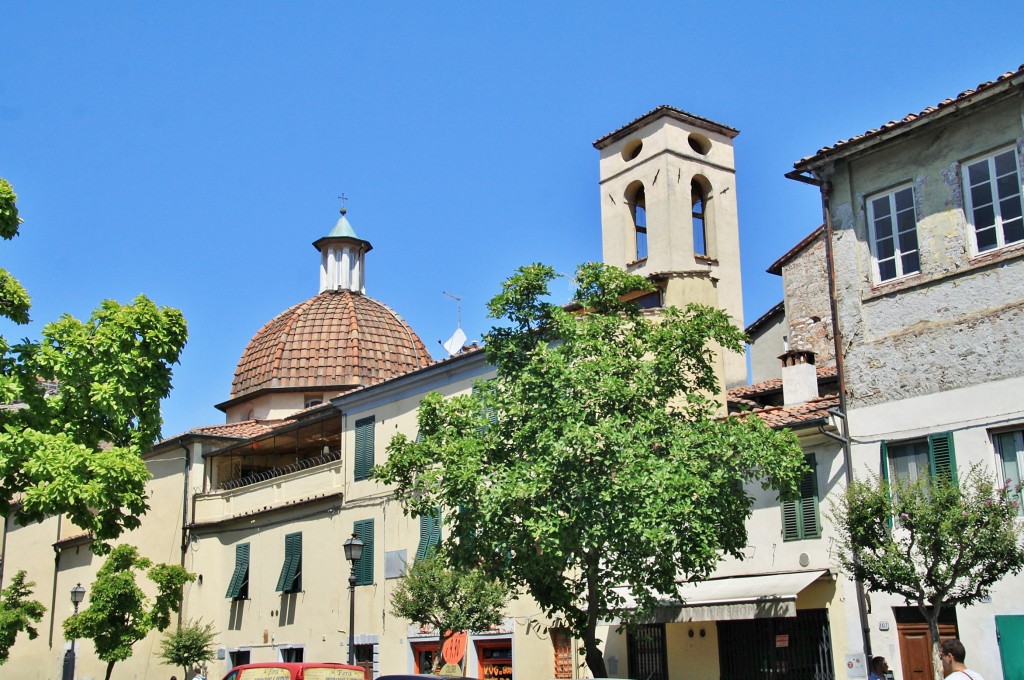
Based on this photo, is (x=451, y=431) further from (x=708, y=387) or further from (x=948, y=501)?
(x=948, y=501)

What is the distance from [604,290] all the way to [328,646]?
16820 mm

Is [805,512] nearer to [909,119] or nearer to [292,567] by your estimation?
[909,119]

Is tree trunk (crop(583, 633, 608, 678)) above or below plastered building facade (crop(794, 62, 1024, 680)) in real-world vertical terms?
below

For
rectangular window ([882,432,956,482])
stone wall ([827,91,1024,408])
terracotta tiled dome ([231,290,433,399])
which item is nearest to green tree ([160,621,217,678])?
terracotta tiled dome ([231,290,433,399])

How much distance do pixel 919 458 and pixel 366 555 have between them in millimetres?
16461

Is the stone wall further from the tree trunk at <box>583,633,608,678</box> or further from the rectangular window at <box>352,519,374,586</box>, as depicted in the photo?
the rectangular window at <box>352,519,374,586</box>

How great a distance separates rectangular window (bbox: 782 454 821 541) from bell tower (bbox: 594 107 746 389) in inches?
562

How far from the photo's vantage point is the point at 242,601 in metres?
36.8

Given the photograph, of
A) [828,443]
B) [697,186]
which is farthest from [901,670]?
[697,186]

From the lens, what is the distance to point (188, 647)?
35.4 m

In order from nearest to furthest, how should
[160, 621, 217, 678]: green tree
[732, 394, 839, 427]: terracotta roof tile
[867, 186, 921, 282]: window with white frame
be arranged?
[867, 186, 921, 282]: window with white frame, [732, 394, 839, 427]: terracotta roof tile, [160, 621, 217, 678]: green tree

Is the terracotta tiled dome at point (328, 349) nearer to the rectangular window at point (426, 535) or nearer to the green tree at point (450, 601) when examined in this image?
the rectangular window at point (426, 535)

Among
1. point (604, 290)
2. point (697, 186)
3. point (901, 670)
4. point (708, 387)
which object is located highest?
point (697, 186)

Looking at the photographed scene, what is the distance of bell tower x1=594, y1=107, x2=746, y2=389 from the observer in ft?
119
